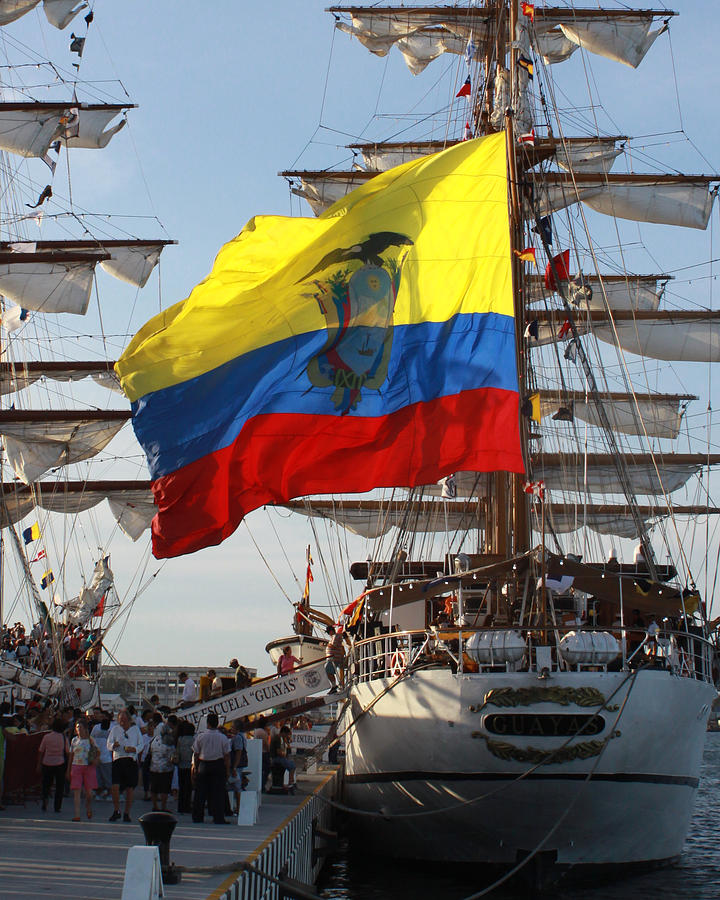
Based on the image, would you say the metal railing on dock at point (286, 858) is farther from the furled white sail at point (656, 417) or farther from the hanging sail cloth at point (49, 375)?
the furled white sail at point (656, 417)

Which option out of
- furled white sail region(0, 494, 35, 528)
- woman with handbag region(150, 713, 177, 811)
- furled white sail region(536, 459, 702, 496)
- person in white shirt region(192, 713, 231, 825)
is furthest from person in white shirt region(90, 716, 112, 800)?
furled white sail region(536, 459, 702, 496)

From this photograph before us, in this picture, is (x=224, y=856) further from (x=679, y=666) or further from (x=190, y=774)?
(x=679, y=666)

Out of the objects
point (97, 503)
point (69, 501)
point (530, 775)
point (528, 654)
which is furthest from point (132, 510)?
point (530, 775)

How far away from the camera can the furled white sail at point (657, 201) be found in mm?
47844

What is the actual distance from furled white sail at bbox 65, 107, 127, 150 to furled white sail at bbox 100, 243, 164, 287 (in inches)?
191

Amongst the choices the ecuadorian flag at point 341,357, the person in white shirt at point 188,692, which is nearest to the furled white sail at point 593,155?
the person in white shirt at point 188,692

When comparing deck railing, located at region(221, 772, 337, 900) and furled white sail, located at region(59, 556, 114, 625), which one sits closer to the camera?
deck railing, located at region(221, 772, 337, 900)

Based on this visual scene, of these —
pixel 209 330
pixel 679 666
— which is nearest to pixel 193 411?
pixel 209 330

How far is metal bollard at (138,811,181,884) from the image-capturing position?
1125 cm

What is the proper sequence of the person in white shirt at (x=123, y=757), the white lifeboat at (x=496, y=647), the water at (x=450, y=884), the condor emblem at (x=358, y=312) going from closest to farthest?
the condor emblem at (x=358, y=312) → the person in white shirt at (x=123, y=757) → the white lifeboat at (x=496, y=647) → the water at (x=450, y=884)

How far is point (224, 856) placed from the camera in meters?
14.1

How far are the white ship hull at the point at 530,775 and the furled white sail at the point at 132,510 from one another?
110ft

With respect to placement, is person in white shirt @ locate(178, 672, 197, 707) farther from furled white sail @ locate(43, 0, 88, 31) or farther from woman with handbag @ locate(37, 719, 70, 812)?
furled white sail @ locate(43, 0, 88, 31)

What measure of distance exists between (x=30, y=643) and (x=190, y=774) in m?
32.9
